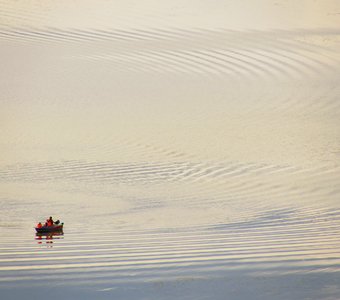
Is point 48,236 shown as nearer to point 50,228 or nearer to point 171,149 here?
point 50,228

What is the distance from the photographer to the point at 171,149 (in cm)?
1003

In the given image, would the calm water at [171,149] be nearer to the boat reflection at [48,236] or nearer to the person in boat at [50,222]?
the boat reflection at [48,236]

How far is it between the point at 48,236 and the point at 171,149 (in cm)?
291

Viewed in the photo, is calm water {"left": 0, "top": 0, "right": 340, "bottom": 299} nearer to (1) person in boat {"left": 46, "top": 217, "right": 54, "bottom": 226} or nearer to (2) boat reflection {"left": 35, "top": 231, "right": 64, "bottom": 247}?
(2) boat reflection {"left": 35, "top": 231, "right": 64, "bottom": 247}

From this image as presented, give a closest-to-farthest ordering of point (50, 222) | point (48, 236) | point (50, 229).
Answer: point (48, 236)
point (50, 229)
point (50, 222)

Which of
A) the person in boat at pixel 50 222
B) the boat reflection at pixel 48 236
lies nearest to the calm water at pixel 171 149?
the boat reflection at pixel 48 236

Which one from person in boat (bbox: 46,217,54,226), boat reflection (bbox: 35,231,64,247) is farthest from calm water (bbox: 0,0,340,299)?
person in boat (bbox: 46,217,54,226)

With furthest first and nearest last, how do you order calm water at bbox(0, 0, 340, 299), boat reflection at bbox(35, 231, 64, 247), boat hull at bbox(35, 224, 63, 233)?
boat hull at bbox(35, 224, 63, 233) < boat reflection at bbox(35, 231, 64, 247) < calm water at bbox(0, 0, 340, 299)

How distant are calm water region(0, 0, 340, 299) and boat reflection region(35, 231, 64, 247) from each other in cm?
2

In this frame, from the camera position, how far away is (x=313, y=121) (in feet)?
34.8

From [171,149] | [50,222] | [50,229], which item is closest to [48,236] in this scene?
[50,229]

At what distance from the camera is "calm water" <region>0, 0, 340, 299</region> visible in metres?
6.23

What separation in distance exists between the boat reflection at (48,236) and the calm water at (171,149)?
0.02 meters

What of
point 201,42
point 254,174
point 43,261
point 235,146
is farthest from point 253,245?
point 201,42
